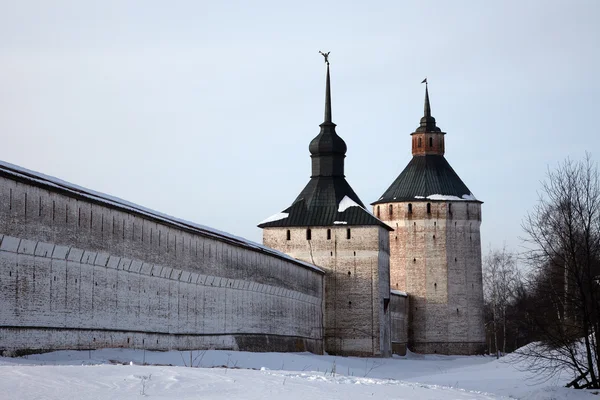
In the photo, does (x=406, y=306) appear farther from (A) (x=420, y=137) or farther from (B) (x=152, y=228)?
(B) (x=152, y=228)

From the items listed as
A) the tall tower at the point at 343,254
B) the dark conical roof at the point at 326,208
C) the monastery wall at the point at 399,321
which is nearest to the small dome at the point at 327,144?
the tall tower at the point at 343,254

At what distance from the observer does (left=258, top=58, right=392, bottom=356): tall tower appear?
41062 mm

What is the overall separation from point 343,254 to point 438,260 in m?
12.7

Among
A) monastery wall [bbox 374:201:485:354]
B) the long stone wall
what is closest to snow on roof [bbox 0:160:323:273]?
the long stone wall

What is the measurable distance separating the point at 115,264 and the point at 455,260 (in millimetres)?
34073

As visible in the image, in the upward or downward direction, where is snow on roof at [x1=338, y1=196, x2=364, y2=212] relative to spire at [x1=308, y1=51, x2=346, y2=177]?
downward

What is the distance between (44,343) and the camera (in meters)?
17.9

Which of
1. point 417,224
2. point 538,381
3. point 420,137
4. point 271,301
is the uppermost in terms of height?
point 420,137

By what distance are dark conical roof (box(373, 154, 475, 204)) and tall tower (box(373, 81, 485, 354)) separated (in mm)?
51

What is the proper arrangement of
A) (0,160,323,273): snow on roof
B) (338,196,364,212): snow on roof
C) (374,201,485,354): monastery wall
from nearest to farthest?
1. (0,160,323,273): snow on roof
2. (338,196,364,212): snow on roof
3. (374,201,485,354): monastery wall

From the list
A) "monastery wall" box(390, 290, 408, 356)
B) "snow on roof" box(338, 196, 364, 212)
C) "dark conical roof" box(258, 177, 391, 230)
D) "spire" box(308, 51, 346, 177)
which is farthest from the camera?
"monastery wall" box(390, 290, 408, 356)

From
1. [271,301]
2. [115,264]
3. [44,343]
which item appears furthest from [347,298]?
[44,343]

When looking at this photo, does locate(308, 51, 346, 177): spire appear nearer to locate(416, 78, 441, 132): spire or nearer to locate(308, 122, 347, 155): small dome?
locate(308, 122, 347, 155): small dome

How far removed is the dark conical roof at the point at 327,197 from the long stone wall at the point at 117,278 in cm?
955
